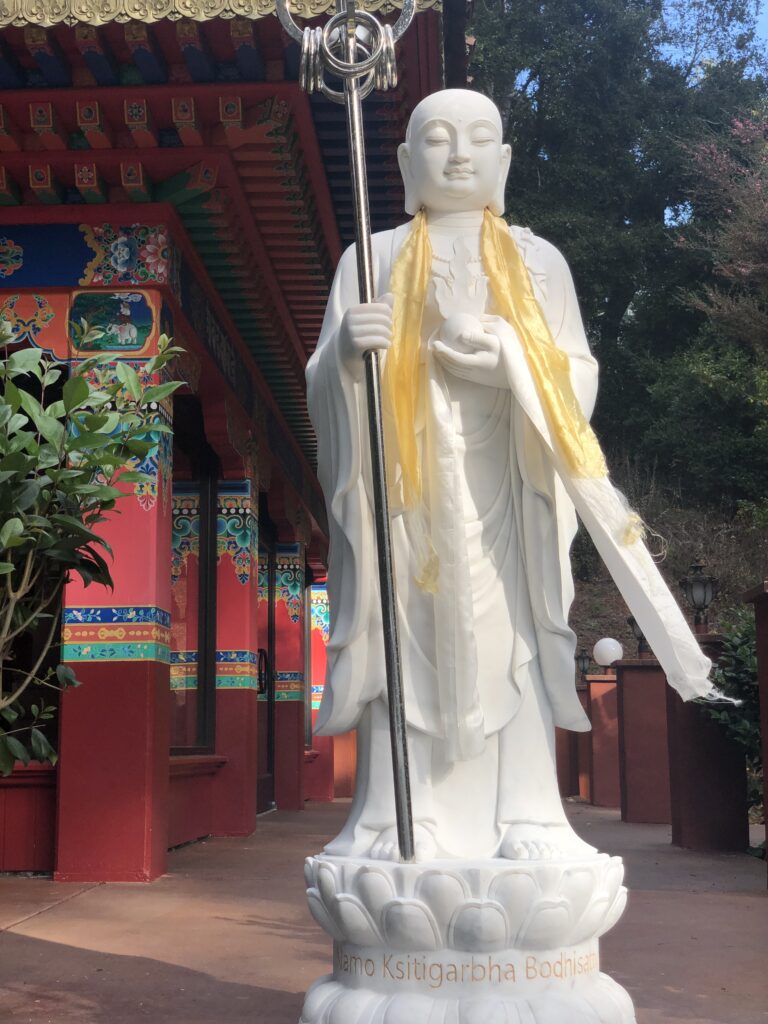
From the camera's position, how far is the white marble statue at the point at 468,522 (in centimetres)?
345

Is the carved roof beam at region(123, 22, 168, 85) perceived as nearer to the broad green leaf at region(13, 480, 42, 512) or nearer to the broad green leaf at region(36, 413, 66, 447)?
the broad green leaf at region(36, 413, 66, 447)

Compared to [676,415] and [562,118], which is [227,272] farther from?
[562,118]

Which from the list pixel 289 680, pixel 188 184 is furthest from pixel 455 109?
pixel 289 680

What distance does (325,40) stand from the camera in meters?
3.36

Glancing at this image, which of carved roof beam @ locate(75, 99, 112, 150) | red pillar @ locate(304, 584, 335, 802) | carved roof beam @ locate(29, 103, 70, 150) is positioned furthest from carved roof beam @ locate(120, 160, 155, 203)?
red pillar @ locate(304, 584, 335, 802)

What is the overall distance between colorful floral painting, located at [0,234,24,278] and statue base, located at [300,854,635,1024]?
5287 mm

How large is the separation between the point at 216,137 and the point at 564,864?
5141 mm

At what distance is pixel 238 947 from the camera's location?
4984 mm

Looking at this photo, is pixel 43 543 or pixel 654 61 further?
pixel 654 61

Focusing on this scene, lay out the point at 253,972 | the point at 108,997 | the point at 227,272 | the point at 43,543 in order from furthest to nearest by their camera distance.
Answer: the point at 227,272 < the point at 253,972 < the point at 108,997 < the point at 43,543

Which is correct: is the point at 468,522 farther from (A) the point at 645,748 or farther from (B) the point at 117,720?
(A) the point at 645,748

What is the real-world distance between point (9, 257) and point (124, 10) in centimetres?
195

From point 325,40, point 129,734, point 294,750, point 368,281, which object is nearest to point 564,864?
point 368,281

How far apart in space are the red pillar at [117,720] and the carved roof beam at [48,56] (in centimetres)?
219
